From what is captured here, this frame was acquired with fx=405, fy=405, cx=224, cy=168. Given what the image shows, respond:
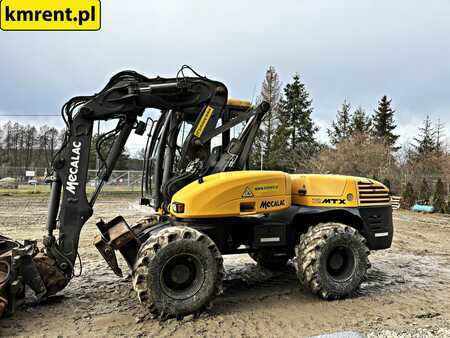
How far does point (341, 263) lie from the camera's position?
5543 millimetres

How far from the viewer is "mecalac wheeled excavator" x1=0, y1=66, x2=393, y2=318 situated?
4598 millimetres

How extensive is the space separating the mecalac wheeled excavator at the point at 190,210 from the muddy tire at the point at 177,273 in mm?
11

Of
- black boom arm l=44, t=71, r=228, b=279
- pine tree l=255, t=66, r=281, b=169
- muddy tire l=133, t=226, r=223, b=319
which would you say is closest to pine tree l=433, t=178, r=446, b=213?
pine tree l=255, t=66, r=281, b=169

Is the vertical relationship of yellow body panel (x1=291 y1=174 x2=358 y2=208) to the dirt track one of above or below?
above

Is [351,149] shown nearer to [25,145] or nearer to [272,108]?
[272,108]

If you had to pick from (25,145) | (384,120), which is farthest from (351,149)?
(25,145)

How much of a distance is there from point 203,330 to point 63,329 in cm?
148

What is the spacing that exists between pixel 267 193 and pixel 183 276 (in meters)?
1.51

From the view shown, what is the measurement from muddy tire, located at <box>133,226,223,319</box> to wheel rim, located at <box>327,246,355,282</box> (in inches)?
66.0

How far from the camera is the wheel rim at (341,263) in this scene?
5484 millimetres

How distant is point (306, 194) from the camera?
5793 mm

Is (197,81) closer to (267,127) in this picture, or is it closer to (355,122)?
(267,127)

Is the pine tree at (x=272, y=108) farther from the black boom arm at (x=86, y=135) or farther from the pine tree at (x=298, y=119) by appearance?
the black boom arm at (x=86, y=135)

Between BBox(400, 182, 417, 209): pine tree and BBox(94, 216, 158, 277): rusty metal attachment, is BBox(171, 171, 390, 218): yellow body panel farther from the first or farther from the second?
BBox(400, 182, 417, 209): pine tree
